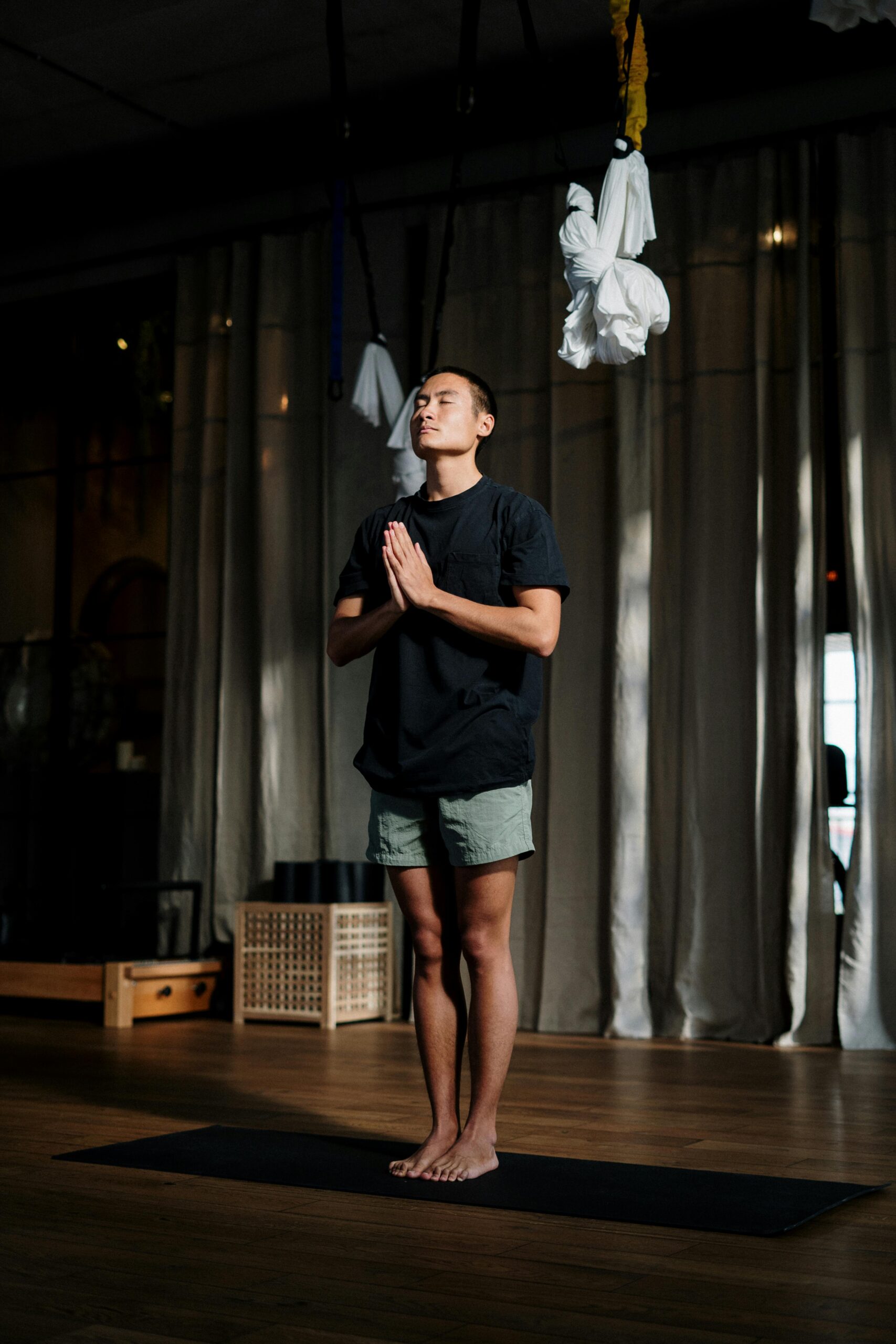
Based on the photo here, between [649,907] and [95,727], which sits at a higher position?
[95,727]

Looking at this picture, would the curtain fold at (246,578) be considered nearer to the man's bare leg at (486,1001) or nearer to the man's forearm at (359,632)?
the man's forearm at (359,632)

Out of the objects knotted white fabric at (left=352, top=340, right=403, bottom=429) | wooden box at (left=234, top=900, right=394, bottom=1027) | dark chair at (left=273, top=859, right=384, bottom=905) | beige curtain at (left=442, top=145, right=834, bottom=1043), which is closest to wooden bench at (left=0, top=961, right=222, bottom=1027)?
wooden box at (left=234, top=900, right=394, bottom=1027)

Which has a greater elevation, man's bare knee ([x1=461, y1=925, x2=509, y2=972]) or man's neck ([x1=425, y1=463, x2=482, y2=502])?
man's neck ([x1=425, y1=463, x2=482, y2=502])

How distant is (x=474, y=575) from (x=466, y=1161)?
0.89m

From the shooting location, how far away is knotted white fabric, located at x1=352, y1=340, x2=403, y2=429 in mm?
4277

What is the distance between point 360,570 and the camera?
2344 mm

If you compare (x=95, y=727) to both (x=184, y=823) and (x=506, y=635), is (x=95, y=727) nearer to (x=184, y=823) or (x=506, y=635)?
(x=184, y=823)

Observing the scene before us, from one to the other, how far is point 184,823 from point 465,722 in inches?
126

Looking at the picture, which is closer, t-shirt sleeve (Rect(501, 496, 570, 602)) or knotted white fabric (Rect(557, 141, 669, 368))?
t-shirt sleeve (Rect(501, 496, 570, 602))

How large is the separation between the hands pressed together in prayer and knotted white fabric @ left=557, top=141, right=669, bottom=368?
0.80 metres

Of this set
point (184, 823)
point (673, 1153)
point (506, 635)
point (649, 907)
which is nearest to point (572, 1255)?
point (673, 1153)

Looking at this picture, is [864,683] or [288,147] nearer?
[864,683]

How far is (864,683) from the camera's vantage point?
4.03 meters

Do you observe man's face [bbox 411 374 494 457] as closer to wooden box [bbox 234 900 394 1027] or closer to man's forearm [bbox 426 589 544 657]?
man's forearm [bbox 426 589 544 657]
